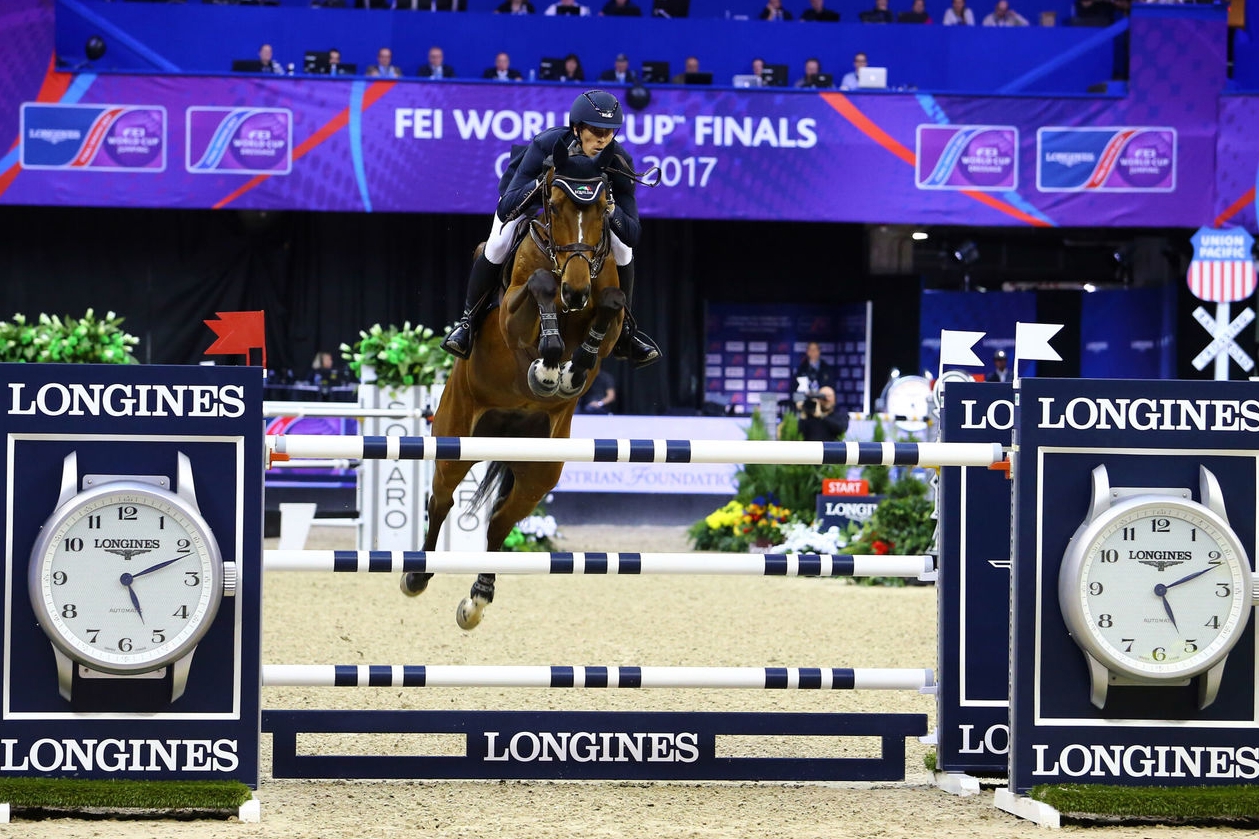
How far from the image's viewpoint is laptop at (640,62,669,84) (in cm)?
1773

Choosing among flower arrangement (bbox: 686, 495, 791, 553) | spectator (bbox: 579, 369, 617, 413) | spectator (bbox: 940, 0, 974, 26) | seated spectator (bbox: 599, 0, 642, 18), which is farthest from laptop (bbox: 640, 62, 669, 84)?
flower arrangement (bbox: 686, 495, 791, 553)

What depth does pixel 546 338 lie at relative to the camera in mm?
6020

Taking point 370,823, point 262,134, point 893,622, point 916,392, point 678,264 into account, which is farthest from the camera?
point 678,264

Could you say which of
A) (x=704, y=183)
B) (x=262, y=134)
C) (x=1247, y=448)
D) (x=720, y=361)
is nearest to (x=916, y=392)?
(x=704, y=183)

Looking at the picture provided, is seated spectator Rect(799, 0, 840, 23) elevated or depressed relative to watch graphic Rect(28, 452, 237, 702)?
elevated

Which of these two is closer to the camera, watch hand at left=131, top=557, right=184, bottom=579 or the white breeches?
watch hand at left=131, top=557, right=184, bottom=579

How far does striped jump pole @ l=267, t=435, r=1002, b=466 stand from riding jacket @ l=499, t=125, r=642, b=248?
184 cm

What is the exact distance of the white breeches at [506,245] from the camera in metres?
6.48

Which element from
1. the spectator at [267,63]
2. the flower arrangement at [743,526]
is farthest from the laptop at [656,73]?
the flower arrangement at [743,526]

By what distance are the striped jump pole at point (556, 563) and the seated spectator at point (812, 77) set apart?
1366 cm

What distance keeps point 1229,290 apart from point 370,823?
14157mm

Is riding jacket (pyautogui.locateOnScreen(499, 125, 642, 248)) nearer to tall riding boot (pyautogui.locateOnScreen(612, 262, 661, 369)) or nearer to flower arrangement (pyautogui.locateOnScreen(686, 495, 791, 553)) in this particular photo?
tall riding boot (pyautogui.locateOnScreen(612, 262, 661, 369))

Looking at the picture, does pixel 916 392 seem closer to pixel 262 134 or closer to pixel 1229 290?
pixel 1229 290

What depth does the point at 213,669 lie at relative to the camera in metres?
4.42
